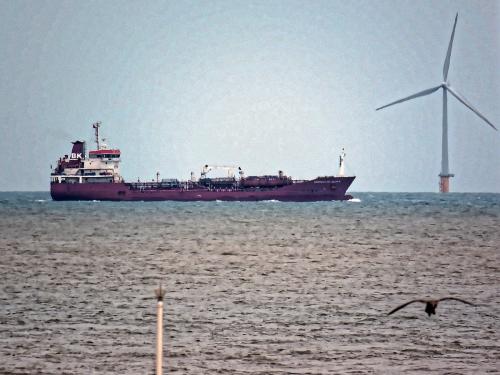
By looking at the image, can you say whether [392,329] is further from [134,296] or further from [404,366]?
[134,296]

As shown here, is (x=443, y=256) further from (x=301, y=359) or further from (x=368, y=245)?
(x=301, y=359)

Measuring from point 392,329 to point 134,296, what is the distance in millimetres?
14478

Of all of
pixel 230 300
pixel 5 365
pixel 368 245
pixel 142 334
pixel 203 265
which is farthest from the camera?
pixel 368 245

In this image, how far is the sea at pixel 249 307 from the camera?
3000 cm

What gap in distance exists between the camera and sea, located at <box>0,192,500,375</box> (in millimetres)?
30000

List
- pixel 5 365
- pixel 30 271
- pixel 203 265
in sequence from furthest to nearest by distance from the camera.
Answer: pixel 203 265
pixel 30 271
pixel 5 365

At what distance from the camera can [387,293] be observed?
154 ft

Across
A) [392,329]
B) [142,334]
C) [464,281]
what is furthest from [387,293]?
[142,334]

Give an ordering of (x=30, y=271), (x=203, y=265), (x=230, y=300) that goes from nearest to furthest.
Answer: (x=230, y=300), (x=30, y=271), (x=203, y=265)

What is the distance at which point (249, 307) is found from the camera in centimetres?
4088

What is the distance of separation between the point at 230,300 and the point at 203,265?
61.8 feet

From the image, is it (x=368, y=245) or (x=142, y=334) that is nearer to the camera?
(x=142, y=334)

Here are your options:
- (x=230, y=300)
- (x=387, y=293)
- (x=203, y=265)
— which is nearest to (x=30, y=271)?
(x=203, y=265)

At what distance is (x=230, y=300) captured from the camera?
43.2 metres
